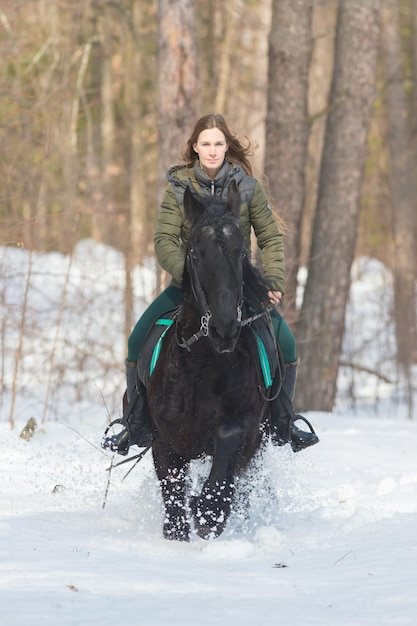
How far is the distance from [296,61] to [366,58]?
3.97 ft

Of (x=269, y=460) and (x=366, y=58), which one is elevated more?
(x=366, y=58)

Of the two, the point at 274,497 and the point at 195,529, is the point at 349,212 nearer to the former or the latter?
the point at 274,497

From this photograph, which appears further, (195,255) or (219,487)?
(219,487)

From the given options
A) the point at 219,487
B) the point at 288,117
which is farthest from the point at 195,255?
the point at 288,117

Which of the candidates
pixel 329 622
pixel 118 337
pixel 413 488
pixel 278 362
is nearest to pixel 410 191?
pixel 118 337

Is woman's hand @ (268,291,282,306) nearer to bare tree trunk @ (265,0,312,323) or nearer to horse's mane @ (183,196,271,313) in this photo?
horse's mane @ (183,196,271,313)

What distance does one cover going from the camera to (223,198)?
6.05 metres

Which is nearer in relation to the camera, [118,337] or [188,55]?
[188,55]

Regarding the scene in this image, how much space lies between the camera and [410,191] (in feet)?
72.3

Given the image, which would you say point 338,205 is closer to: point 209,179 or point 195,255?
point 209,179

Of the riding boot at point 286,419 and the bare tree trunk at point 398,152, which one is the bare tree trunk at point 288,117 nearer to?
the riding boot at point 286,419

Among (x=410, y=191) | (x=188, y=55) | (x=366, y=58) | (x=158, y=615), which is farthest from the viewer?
(x=410, y=191)

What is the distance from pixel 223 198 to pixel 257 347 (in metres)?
0.92

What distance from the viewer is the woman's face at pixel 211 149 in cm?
640
